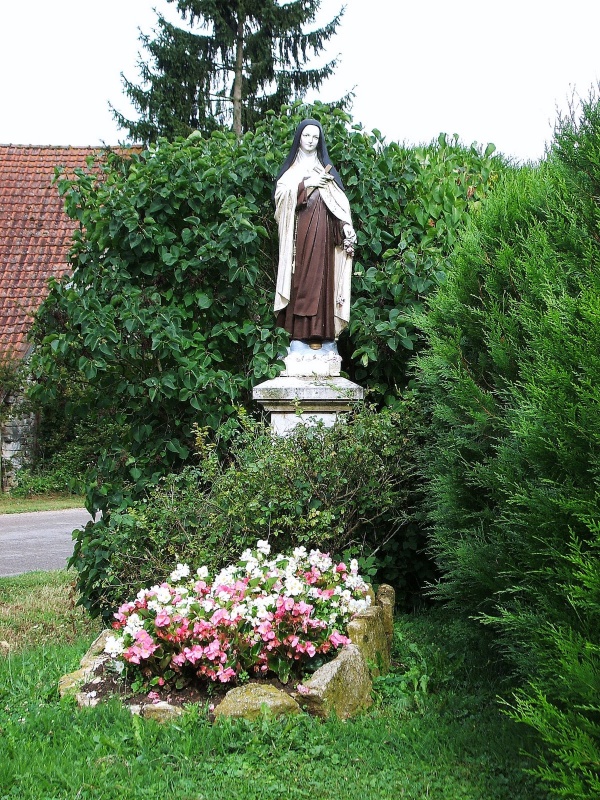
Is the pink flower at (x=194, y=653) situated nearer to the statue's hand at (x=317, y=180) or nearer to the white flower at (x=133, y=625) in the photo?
the white flower at (x=133, y=625)

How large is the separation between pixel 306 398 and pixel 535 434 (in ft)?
10.1

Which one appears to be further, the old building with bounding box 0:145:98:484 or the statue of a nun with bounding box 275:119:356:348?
the old building with bounding box 0:145:98:484

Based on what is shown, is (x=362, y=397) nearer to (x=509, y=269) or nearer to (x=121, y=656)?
(x=509, y=269)

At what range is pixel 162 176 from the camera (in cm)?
603

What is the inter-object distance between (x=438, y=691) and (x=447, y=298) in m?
1.91

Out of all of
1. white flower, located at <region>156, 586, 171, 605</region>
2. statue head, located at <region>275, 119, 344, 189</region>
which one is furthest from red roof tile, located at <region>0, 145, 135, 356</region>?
white flower, located at <region>156, 586, 171, 605</region>

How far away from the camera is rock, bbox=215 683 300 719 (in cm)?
349

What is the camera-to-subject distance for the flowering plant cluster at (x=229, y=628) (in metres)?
3.75

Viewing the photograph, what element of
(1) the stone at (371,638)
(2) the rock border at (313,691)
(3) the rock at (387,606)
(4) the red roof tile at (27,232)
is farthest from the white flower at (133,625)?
(4) the red roof tile at (27,232)

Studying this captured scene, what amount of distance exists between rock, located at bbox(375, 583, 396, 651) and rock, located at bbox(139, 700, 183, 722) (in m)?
1.45

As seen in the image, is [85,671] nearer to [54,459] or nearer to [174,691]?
[174,691]

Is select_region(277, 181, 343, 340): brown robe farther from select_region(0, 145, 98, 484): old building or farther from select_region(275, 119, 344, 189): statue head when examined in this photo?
select_region(0, 145, 98, 484): old building

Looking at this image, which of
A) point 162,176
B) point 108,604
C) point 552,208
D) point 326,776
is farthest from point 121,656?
point 162,176

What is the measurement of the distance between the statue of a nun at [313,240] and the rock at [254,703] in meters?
2.98
